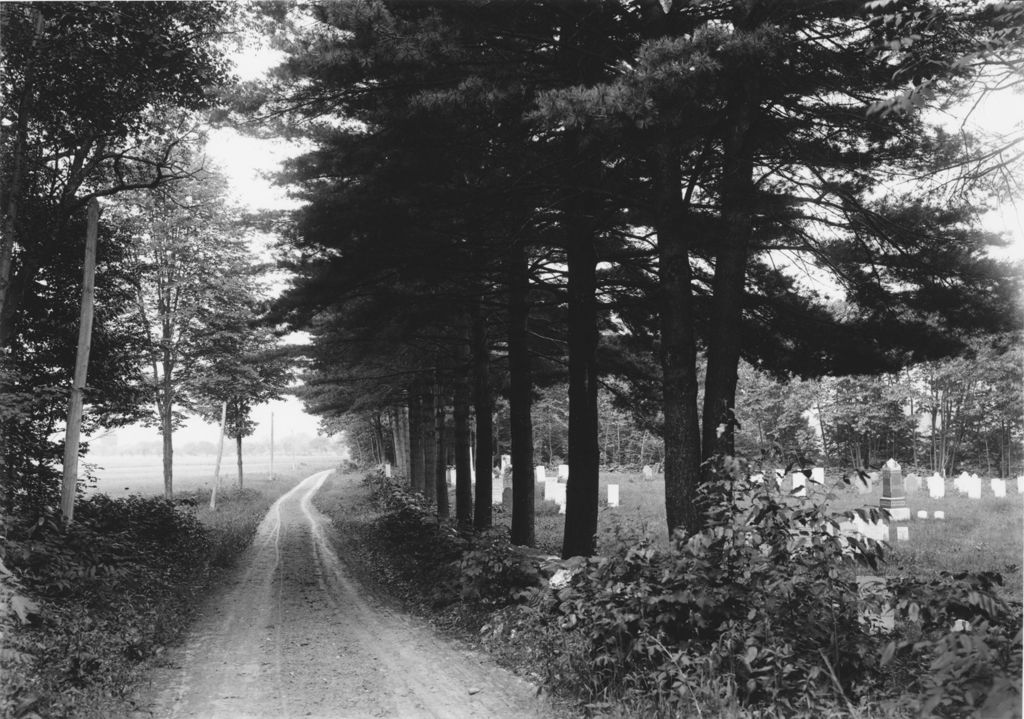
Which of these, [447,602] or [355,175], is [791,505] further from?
[355,175]

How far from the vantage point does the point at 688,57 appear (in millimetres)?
5832

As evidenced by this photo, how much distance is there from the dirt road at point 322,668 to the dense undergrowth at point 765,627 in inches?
31.3

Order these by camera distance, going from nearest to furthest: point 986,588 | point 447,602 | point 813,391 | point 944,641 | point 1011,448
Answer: point 944,641 → point 986,588 → point 447,602 → point 1011,448 → point 813,391

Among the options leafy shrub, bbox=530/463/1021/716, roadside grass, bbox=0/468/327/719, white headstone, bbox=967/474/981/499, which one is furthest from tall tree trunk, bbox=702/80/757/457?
white headstone, bbox=967/474/981/499

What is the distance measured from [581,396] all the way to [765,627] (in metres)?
5.30

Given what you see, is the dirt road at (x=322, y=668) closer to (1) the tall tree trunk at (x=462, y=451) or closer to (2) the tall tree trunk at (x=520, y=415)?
(2) the tall tree trunk at (x=520, y=415)

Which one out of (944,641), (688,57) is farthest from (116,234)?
(944,641)

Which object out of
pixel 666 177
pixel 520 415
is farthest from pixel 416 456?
pixel 666 177

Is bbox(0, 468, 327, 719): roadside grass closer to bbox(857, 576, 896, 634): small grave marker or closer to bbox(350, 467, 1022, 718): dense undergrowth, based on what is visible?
bbox(350, 467, 1022, 718): dense undergrowth

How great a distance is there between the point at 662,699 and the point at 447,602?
16.3 ft

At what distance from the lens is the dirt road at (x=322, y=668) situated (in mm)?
5496

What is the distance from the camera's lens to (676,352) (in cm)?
771

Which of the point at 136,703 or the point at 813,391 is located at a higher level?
the point at 813,391

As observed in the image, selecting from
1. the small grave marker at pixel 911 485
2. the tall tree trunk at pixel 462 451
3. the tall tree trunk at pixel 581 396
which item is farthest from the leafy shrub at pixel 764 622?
the small grave marker at pixel 911 485
